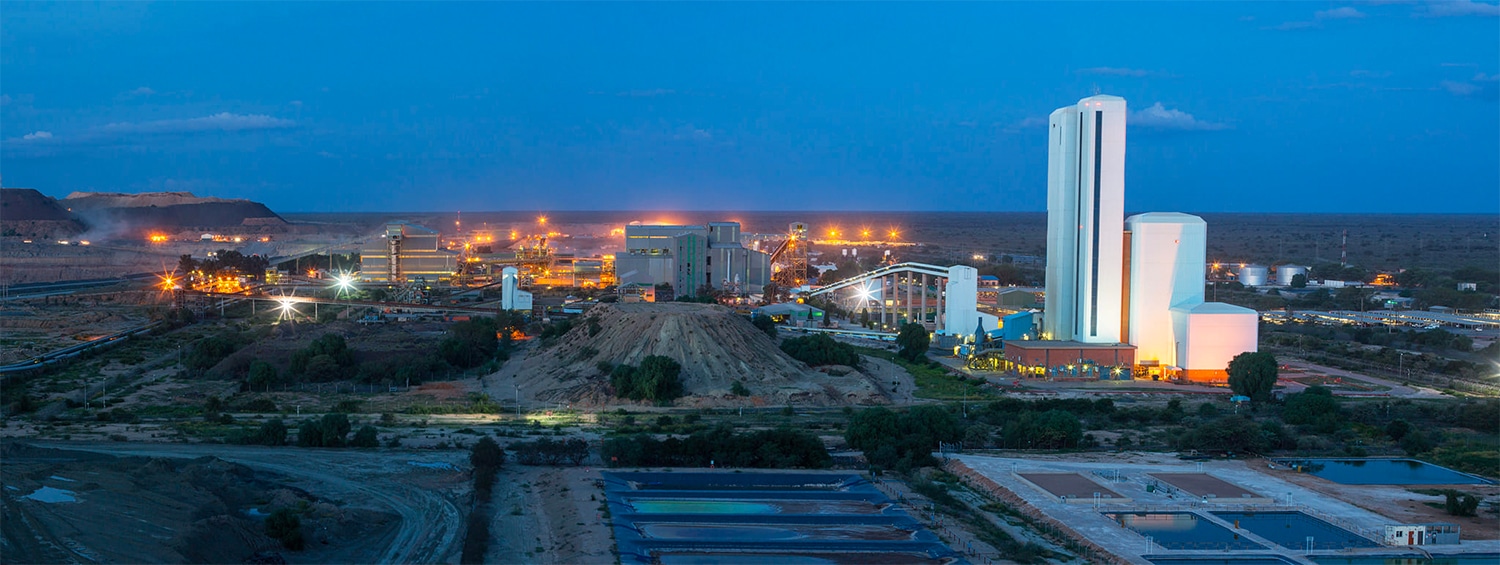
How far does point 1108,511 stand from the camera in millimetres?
28375

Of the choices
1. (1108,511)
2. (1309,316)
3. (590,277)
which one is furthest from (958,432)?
(590,277)

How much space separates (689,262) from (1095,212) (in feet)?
105

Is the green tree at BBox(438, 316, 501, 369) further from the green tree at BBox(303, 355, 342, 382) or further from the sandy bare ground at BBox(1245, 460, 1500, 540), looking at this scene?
the sandy bare ground at BBox(1245, 460, 1500, 540)

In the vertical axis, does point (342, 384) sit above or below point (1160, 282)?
below

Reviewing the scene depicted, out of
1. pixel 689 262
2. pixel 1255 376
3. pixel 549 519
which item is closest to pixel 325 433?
pixel 549 519

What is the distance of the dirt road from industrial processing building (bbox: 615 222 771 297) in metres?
44.0

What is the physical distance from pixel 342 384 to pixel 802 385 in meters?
17.2

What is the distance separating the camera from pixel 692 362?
154 feet

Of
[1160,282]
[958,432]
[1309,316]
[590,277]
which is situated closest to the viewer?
[958,432]

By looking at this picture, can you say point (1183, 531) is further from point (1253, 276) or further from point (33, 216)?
point (33, 216)

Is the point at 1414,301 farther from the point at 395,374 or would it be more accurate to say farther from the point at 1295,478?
the point at 395,374

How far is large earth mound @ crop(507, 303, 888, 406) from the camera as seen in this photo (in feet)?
147

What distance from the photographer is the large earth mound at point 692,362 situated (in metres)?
44.7

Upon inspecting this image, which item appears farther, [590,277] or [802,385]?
[590,277]
